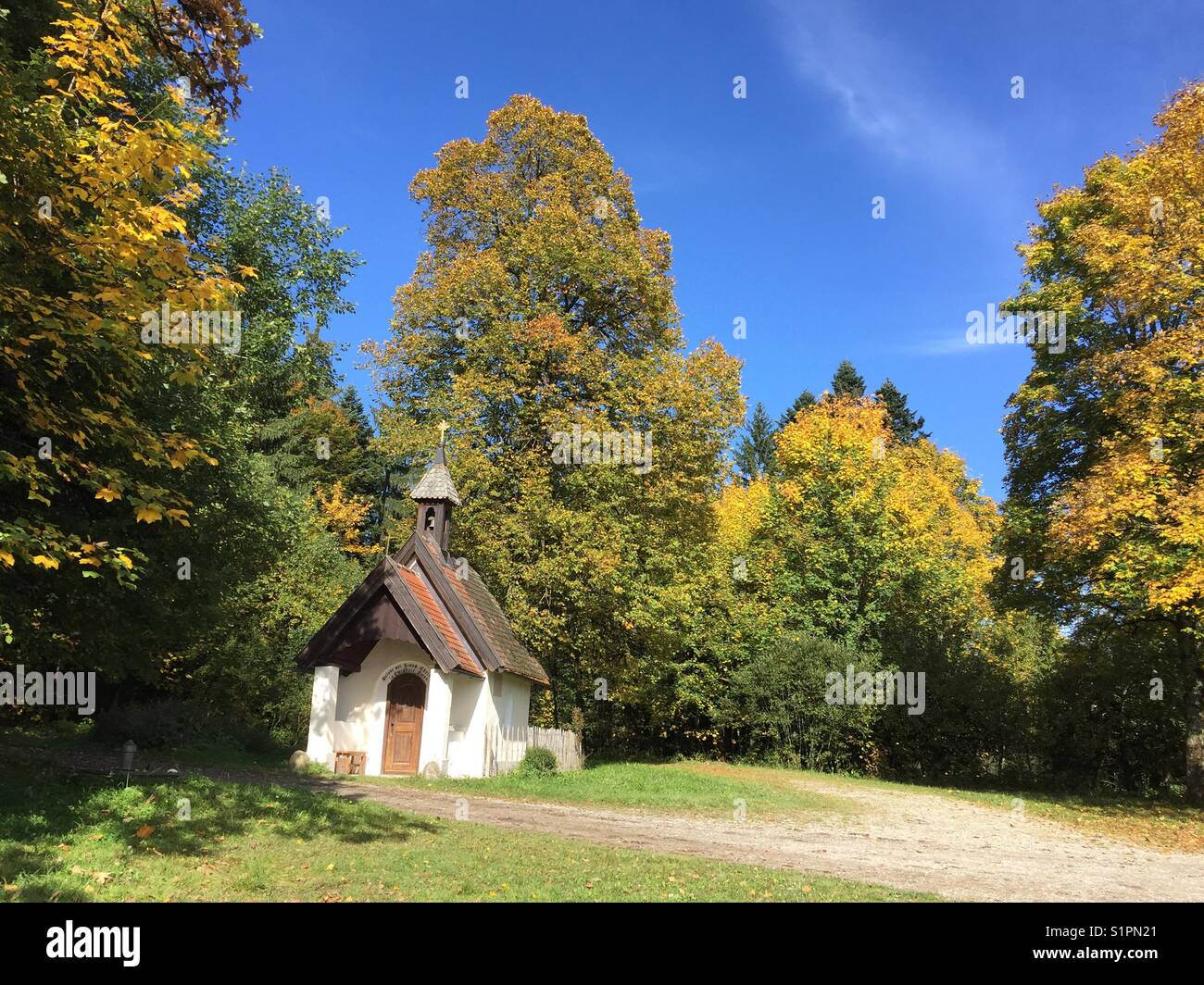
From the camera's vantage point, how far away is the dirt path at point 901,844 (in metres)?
9.52

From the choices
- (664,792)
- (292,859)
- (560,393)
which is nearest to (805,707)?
(664,792)

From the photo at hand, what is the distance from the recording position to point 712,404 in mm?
25516

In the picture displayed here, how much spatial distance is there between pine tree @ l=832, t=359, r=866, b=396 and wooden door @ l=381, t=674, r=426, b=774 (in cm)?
4262

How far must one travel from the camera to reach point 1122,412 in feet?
59.4

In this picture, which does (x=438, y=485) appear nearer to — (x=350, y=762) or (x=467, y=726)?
A: (x=467, y=726)

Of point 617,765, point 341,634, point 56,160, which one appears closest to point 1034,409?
point 617,765

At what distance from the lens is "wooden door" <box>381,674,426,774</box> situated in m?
20.3

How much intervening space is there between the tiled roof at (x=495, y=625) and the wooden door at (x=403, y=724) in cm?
227

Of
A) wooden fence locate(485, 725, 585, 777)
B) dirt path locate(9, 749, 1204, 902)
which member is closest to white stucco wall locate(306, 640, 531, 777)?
wooden fence locate(485, 725, 585, 777)

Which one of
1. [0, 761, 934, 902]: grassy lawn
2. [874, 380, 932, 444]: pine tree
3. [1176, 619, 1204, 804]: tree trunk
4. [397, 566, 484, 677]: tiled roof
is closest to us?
[0, 761, 934, 902]: grassy lawn

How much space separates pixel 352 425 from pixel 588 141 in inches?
1178

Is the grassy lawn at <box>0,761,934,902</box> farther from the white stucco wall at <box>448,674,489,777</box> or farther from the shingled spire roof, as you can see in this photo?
the shingled spire roof

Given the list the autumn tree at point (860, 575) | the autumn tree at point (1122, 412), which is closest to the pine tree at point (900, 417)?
the autumn tree at point (860, 575)
